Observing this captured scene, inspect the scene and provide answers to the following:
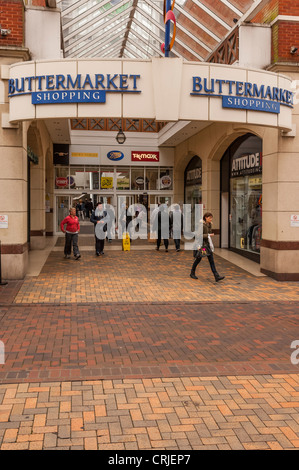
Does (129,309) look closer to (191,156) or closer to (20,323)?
(20,323)

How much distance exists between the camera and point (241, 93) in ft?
34.2

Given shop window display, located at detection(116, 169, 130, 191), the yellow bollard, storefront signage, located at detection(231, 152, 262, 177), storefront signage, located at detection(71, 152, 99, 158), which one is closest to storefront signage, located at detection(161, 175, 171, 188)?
shop window display, located at detection(116, 169, 130, 191)

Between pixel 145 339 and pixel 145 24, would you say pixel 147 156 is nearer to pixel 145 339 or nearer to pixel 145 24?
pixel 145 24

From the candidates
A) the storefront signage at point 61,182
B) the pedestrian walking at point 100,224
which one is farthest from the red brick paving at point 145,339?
the storefront signage at point 61,182

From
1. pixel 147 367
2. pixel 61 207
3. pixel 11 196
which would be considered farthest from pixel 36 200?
pixel 147 367

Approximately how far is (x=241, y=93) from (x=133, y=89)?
2.49m

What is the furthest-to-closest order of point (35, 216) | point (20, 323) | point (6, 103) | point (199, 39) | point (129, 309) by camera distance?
point (35, 216) < point (199, 39) < point (6, 103) < point (129, 309) < point (20, 323)

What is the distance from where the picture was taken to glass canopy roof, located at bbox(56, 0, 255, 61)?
1497cm

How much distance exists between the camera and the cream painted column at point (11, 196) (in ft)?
36.7

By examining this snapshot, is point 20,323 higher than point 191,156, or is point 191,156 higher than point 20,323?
point 191,156

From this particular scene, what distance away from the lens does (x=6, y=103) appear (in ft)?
36.6

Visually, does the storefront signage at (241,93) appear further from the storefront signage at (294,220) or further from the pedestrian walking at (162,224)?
the pedestrian walking at (162,224)

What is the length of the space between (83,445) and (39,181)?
15.1m

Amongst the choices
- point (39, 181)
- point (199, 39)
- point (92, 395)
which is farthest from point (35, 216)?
point (92, 395)
